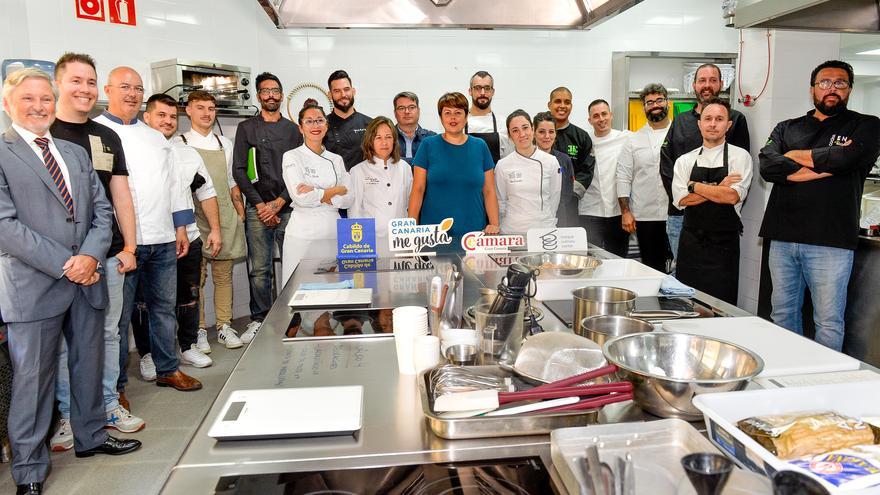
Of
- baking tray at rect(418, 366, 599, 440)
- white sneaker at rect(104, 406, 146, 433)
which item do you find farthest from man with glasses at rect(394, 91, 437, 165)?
baking tray at rect(418, 366, 599, 440)

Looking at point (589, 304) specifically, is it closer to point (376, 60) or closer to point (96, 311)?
point (96, 311)

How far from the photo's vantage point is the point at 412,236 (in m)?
2.78

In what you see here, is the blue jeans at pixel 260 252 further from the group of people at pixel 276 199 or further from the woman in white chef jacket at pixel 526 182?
the woman in white chef jacket at pixel 526 182

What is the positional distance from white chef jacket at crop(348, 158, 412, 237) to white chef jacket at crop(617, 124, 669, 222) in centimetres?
167

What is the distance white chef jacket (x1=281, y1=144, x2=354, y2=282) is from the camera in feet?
12.4

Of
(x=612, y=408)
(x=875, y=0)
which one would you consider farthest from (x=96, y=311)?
(x=875, y=0)

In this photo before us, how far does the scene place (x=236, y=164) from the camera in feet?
14.6

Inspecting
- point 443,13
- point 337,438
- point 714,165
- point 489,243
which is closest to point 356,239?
point 489,243

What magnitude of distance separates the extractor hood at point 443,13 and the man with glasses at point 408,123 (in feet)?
6.36

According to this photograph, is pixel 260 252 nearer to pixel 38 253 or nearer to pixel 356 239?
pixel 356 239

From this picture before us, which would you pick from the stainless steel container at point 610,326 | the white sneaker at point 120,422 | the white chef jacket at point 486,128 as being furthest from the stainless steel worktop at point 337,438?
the white chef jacket at point 486,128

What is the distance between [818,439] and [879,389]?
0.25 meters

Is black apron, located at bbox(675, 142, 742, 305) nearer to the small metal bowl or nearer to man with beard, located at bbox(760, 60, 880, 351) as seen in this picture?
man with beard, located at bbox(760, 60, 880, 351)

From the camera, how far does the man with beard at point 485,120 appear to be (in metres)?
4.43
